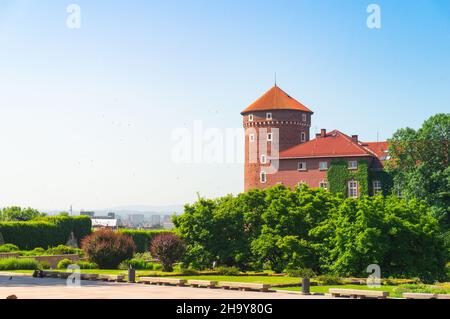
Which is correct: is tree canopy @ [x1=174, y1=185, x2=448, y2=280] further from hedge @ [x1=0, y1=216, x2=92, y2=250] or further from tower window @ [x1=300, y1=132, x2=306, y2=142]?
tower window @ [x1=300, y1=132, x2=306, y2=142]

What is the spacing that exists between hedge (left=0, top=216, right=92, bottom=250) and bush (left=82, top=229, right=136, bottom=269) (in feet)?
63.1

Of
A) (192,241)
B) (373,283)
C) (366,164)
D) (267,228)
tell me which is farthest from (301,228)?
(366,164)

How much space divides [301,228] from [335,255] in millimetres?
4747

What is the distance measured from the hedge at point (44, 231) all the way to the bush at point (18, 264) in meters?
16.9

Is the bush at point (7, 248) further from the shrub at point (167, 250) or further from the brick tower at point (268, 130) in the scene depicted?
the brick tower at point (268, 130)

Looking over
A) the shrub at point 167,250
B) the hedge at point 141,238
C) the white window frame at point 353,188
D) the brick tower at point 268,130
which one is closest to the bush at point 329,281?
the shrub at point 167,250

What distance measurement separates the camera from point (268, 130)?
92250 millimetres

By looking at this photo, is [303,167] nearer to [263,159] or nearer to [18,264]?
[263,159]

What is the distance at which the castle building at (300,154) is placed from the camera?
275 ft

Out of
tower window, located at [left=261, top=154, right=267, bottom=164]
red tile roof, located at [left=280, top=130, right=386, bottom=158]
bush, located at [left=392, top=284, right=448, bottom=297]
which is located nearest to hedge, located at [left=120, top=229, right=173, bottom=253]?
tower window, located at [left=261, top=154, right=267, bottom=164]

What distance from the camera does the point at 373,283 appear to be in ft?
121

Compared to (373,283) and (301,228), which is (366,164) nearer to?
(301,228)

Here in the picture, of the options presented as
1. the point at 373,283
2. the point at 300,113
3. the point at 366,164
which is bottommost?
the point at 373,283

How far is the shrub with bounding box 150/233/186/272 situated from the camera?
43.3 meters
